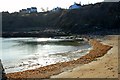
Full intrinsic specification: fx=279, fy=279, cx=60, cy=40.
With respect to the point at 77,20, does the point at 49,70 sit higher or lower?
lower

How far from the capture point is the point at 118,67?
2281 cm

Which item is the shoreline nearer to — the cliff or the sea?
the sea

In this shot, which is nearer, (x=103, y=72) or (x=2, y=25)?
(x=103, y=72)

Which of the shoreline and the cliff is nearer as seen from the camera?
the shoreline

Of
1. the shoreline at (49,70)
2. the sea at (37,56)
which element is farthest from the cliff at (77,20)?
the shoreline at (49,70)

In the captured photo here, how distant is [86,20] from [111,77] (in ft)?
383

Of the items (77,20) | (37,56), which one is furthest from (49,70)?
(77,20)

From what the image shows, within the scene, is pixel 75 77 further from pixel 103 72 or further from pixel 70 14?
pixel 70 14

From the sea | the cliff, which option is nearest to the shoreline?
the sea

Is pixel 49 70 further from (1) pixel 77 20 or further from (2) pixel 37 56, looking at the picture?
(1) pixel 77 20

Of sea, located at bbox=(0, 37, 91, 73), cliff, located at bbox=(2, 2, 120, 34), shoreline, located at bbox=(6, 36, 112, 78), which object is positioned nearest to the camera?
shoreline, located at bbox=(6, 36, 112, 78)

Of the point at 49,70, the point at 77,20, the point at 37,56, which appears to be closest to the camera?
the point at 49,70

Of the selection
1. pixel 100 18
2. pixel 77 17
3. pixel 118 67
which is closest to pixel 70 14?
pixel 77 17

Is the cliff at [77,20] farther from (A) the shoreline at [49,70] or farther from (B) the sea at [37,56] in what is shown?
(A) the shoreline at [49,70]
